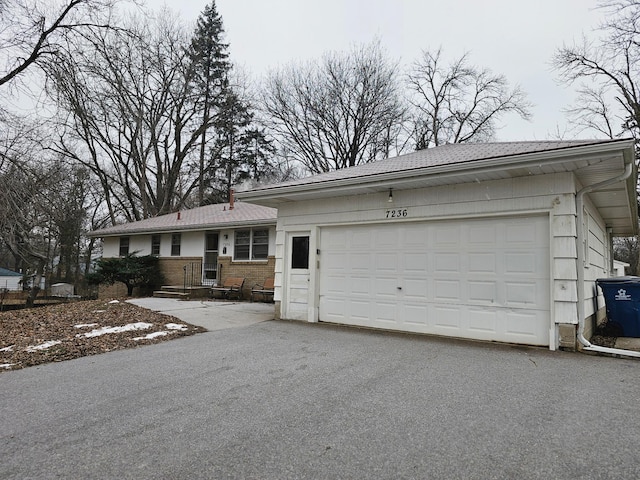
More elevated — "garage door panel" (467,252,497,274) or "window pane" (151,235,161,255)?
"window pane" (151,235,161,255)

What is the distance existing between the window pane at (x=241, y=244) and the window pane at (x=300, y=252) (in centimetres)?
554

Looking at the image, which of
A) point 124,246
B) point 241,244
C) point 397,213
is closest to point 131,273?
point 124,246

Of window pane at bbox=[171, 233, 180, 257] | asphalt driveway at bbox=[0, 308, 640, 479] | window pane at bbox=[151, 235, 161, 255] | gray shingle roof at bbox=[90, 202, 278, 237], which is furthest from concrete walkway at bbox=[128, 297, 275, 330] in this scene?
window pane at bbox=[151, 235, 161, 255]

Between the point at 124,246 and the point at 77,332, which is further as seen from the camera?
the point at 124,246

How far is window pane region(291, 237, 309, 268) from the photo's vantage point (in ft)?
27.8

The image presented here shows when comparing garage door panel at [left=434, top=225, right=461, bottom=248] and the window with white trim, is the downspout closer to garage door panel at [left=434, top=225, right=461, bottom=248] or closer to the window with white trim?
garage door panel at [left=434, top=225, right=461, bottom=248]

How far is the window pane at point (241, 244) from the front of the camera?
13914 millimetres

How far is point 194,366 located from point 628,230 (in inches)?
528

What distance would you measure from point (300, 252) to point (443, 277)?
10.5 feet

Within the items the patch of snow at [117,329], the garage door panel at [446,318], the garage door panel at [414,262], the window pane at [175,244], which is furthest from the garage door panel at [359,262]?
the window pane at [175,244]

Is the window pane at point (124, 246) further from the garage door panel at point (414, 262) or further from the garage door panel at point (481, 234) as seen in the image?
the garage door panel at point (481, 234)

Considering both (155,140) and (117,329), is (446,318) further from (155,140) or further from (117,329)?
(155,140)

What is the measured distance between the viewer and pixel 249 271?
13.7 metres

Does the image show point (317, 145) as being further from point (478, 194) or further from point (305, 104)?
point (478, 194)
